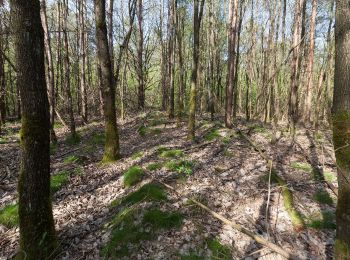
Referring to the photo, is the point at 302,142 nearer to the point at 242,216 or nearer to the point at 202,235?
the point at 242,216

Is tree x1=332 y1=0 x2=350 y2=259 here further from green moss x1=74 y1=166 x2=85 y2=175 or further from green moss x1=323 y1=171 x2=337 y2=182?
green moss x1=74 y1=166 x2=85 y2=175

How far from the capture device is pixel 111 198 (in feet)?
20.0

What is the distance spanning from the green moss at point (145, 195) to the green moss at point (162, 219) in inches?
17.6

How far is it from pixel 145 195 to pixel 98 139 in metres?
6.98

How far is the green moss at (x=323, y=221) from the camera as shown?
4648 mm

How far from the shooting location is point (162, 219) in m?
4.88

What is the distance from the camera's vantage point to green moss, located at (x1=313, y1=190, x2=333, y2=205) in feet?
17.6

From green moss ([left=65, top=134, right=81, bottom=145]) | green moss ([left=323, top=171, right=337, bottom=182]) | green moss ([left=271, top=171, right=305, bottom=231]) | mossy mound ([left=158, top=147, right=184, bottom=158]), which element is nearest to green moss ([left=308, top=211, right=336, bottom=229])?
green moss ([left=271, top=171, right=305, bottom=231])

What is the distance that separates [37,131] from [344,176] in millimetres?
3983

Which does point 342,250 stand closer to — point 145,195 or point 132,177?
point 145,195

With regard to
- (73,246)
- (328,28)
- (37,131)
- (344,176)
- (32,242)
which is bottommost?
(73,246)

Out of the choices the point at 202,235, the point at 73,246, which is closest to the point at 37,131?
the point at 73,246

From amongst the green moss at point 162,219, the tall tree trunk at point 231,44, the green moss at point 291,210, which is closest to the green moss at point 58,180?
the green moss at point 162,219

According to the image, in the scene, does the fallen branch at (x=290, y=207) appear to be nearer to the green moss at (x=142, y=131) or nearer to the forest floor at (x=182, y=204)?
the forest floor at (x=182, y=204)
